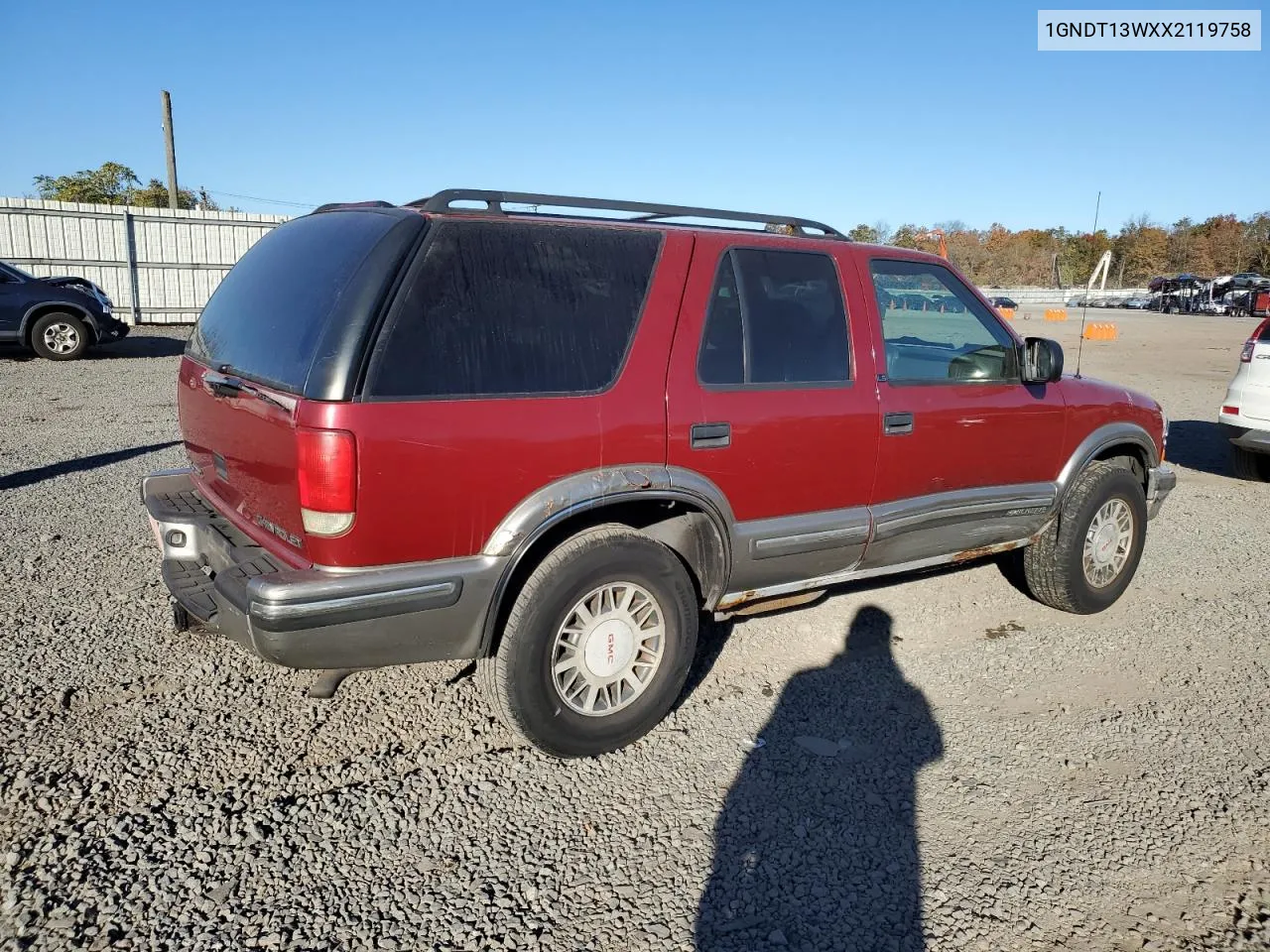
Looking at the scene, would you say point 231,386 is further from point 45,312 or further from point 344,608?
point 45,312

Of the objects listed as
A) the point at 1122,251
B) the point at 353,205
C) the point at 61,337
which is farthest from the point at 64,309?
the point at 1122,251

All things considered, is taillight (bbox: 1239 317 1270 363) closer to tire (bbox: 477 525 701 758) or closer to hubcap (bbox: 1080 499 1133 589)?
hubcap (bbox: 1080 499 1133 589)

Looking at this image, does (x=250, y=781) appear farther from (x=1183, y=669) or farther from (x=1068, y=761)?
(x=1183, y=669)

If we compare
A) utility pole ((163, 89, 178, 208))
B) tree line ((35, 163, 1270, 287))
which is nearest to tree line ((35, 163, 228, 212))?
utility pole ((163, 89, 178, 208))

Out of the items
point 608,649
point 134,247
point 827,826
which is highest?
point 134,247

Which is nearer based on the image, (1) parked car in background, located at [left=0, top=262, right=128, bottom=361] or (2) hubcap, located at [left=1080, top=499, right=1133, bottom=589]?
(2) hubcap, located at [left=1080, top=499, right=1133, bottom=589]

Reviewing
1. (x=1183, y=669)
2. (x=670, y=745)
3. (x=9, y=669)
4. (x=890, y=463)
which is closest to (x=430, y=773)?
(x=670, y=745)

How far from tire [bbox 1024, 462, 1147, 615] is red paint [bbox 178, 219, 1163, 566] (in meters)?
0.27

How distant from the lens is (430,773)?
10.7 ft

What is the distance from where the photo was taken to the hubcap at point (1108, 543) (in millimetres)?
4918

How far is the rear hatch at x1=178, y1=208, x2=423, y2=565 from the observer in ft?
9.18

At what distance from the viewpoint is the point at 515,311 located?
311cm

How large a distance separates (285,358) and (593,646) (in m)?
1.44

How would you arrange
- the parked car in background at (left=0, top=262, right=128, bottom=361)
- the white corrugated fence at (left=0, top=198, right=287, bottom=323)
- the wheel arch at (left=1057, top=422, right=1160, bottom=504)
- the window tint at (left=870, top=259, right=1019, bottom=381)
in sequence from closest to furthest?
the window tint at (left=870, top=259, right=1019, bottom=381) → the wheel arch at (left=1057, top=422, right=1160, bottom=504) → the parked car in background at (left=0, top=262, right=128, bottom=361) → the white corrugated fence at (left=0, top=198, right=287, bottom=323)
